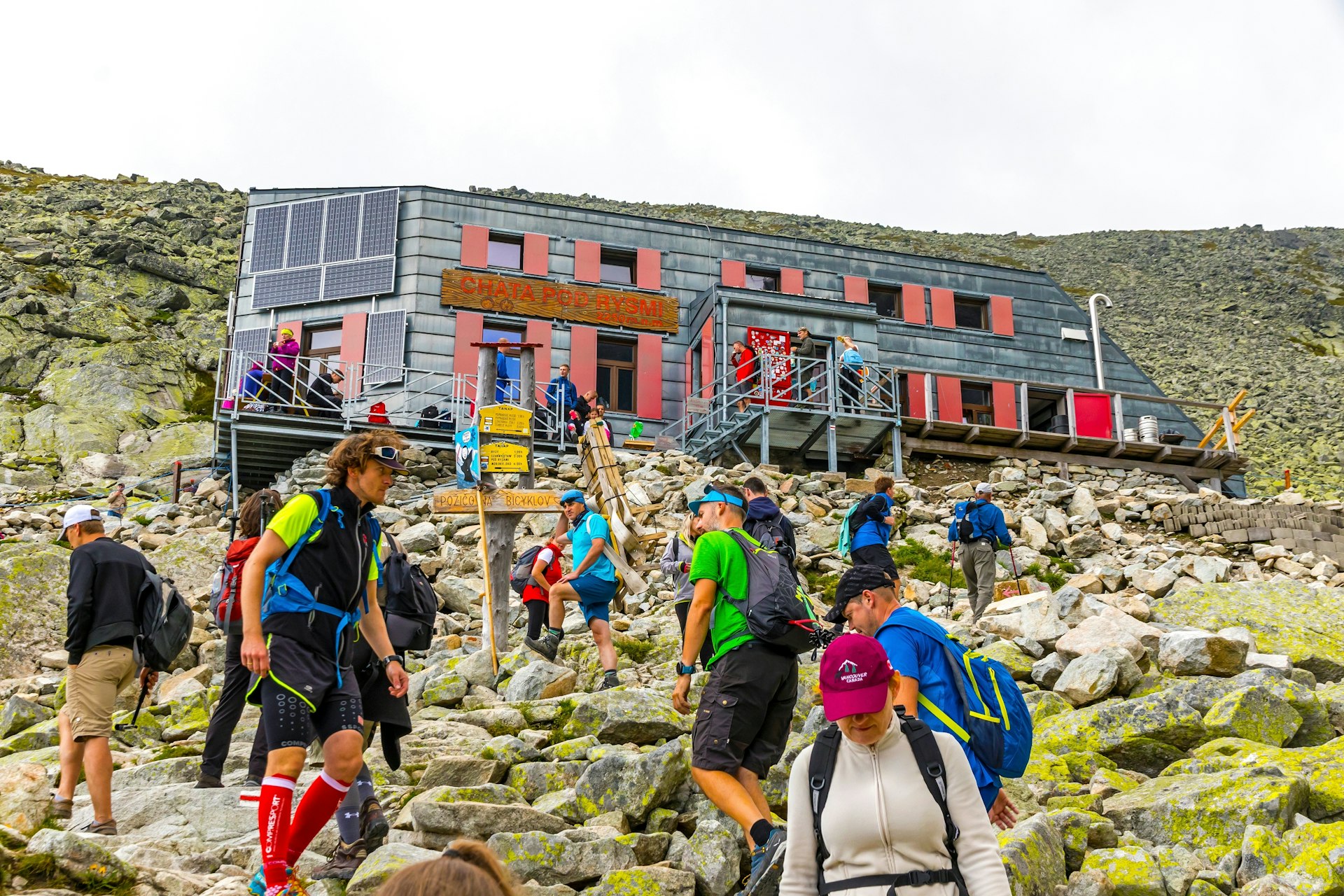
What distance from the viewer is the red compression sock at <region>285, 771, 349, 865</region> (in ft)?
14.7

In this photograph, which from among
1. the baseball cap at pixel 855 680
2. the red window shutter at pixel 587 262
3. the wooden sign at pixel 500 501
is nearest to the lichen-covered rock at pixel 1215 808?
the baseball cap at pixel 855 680

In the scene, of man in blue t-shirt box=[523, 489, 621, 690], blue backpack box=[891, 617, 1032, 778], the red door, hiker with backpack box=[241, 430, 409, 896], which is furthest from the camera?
the red door

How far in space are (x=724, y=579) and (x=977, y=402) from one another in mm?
21602

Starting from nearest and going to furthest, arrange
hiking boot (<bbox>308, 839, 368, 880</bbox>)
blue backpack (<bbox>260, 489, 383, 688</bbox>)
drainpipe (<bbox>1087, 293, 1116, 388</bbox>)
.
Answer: blue backpack (<bbox>260, 489, 383, 688</bbox>)
hiking boot (<bbox>308, 839, 368, 880</bbox>)
drainpipe (<bbox>1087, 293, 1116, 388</bbox>)

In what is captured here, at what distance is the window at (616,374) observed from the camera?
77.3 feet

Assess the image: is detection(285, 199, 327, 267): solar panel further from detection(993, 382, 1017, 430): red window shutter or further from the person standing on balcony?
detection(993, 382, 1017, 430): red window shutter

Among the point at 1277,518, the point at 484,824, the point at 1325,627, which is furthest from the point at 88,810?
the point at 1277,518

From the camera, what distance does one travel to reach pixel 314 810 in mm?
4547

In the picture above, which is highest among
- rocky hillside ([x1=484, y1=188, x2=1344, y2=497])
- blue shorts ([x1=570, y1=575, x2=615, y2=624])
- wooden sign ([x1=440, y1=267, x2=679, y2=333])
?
rocky hillside ([x1=484, y1=188, x2=1344, y2=497])

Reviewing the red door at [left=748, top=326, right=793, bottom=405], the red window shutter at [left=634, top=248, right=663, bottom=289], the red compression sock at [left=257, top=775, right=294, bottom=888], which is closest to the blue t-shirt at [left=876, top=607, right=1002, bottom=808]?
the red compression sock at [left=257, top=775, right=294, bottom=888]

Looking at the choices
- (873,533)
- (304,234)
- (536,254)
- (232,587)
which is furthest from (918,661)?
(304,234)

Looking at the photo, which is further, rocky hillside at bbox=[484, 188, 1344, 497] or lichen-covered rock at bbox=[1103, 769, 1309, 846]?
rocky hillside at bbox=[484, 188, 1344, 497]

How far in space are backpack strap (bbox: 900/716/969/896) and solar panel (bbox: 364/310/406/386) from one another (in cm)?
1986

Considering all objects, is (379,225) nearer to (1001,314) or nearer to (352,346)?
(352,346)
